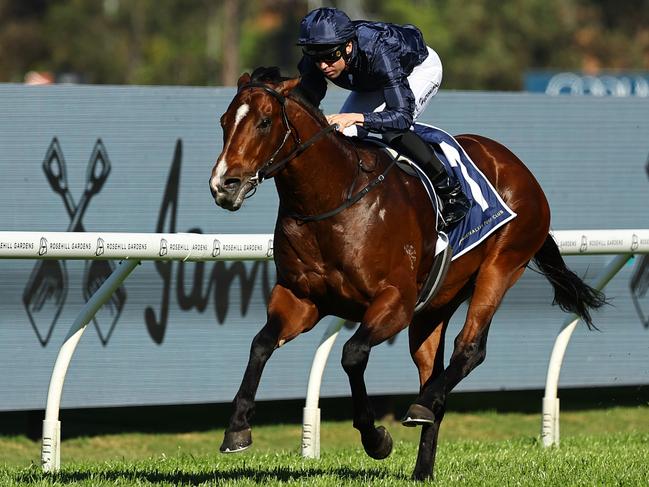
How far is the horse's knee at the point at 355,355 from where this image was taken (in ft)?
16.0

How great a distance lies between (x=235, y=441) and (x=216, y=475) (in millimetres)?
851

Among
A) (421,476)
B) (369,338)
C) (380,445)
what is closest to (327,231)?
(369,338)

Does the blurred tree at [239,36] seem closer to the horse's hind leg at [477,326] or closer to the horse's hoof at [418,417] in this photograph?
the horse's hind leg at [477,326]

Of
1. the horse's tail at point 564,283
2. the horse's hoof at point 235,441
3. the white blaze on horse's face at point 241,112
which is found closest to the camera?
the white blaze on horse's face at point 241,112

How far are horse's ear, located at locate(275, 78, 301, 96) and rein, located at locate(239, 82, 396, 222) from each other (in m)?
0.03

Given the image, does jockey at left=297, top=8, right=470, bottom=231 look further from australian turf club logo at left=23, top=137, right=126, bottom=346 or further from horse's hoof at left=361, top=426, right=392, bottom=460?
australian turf club logo at left=23, top=137, right=126, bottom=346

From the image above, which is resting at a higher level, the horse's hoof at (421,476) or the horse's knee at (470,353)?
the horse's knee at (470,353)

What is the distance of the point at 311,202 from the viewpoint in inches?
193

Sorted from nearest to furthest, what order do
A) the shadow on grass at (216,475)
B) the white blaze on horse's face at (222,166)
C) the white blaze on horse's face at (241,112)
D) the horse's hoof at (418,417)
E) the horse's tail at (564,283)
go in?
the white blaze on horse's face at (222,166), the white blaze on horse's face at (241,112), the horse's hoof at (418,417), the shadow on grass at (216,475), the horse's tail at (564,283)

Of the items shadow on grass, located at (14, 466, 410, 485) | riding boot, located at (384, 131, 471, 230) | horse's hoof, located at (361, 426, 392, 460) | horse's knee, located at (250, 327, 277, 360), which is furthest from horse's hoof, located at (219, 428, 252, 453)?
riding boot, located at (384, 131, 471, 230)

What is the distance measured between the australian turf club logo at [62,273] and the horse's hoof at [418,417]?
2.54 metres

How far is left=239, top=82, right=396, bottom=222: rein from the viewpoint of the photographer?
465cm

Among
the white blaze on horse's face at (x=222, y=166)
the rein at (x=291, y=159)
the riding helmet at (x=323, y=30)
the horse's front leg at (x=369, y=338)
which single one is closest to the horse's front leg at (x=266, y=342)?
the horse's front leg at (x=369, y=338)

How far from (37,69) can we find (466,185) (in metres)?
40.7
